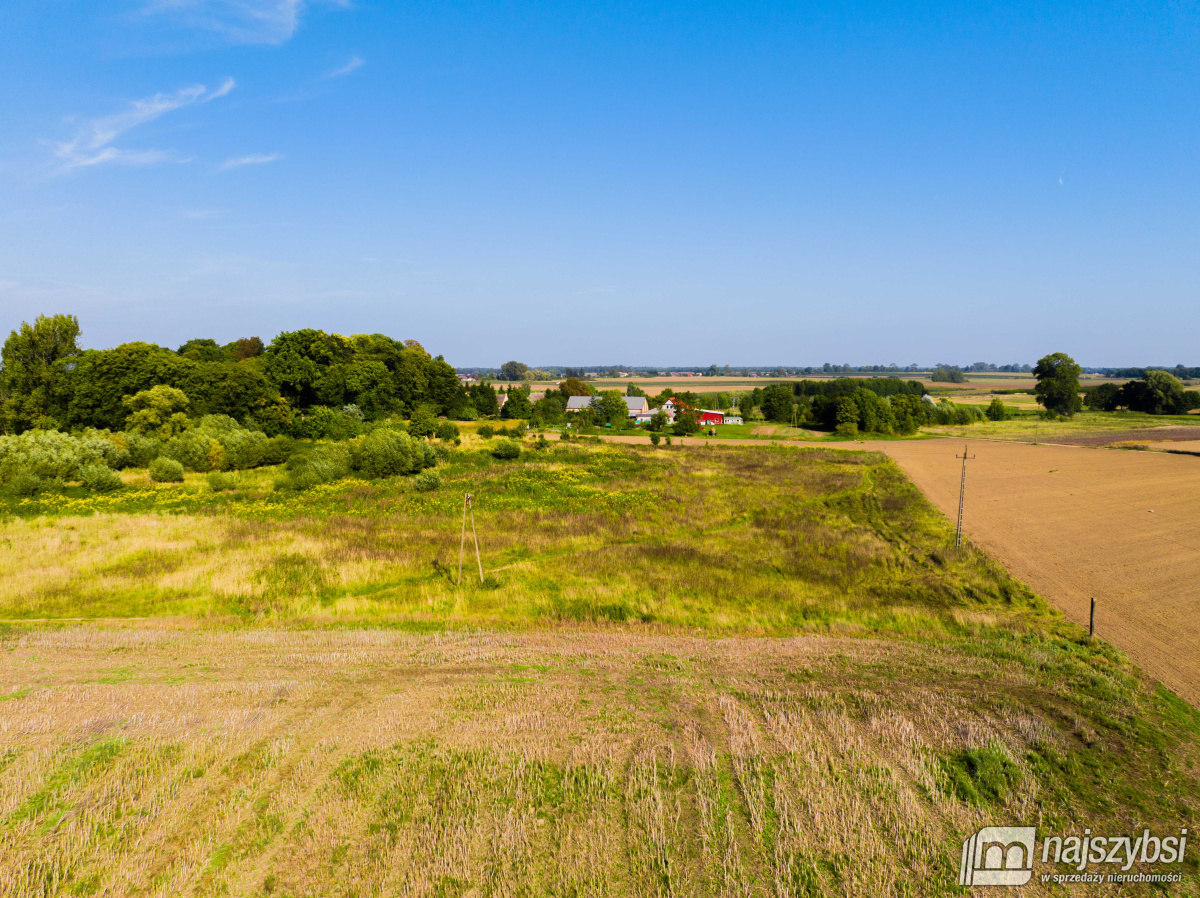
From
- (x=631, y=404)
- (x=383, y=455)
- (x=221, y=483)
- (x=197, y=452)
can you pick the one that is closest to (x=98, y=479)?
(x=221, y=483)

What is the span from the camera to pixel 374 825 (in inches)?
327

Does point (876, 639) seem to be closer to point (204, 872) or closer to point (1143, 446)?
point (204, 872)

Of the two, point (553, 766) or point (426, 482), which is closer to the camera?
point (553, 766)

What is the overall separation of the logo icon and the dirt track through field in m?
7.97

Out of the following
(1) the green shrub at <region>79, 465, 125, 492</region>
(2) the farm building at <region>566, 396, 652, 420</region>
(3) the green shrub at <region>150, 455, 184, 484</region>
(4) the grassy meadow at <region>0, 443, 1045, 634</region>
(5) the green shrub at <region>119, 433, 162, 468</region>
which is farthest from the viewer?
(2) the farm building at <region>566, 396, 652, 420</region>

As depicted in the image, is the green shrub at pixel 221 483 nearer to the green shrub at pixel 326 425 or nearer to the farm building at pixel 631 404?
the green shrub at pixel 326 425

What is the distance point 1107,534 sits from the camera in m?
27.5

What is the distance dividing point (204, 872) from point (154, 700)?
5732mm

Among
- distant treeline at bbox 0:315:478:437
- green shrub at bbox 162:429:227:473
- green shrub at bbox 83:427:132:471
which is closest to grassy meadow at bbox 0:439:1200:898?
green shrub at bbox 83:427:132:471

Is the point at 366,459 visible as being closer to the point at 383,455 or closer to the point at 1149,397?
the point at 383,455

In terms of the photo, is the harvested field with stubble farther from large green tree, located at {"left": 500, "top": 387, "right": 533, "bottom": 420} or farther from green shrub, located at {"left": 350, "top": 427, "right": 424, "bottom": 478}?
large green tree, located at {"left": 500, "top": 387, "right": 533, "bottom": 420}

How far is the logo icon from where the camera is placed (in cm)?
756

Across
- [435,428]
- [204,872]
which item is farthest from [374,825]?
[435,428]

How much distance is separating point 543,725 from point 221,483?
1362 inches
